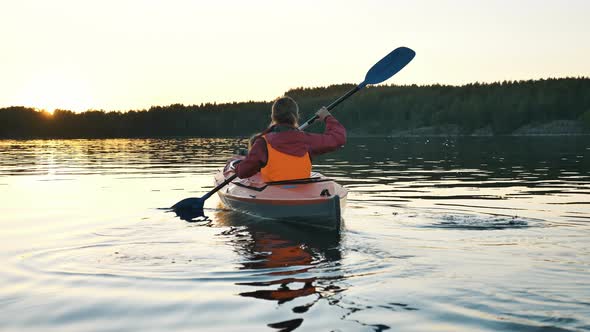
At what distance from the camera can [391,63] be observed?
12438 mm

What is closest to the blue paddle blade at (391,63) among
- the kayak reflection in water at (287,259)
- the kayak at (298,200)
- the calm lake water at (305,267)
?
the calm lake water at (305,267)

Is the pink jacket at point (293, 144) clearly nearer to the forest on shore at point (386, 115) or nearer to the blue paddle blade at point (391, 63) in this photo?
the blue paddle blade at point (391, 63)

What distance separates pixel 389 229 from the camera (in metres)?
8.75

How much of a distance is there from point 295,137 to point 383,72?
389cm

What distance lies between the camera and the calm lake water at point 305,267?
4.68 metres

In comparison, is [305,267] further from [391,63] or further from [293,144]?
[391,63]

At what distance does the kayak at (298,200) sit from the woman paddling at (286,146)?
0.16 meters

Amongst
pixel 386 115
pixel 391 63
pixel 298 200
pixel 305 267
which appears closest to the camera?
pixel 305 267

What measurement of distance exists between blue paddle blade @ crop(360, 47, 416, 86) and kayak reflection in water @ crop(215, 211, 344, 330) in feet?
12.3

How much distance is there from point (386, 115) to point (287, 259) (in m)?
119

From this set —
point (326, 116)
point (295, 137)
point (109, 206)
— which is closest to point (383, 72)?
point (326, 116)

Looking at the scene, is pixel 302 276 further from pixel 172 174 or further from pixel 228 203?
pixel 172 174

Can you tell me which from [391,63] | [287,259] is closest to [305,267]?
[287,259]

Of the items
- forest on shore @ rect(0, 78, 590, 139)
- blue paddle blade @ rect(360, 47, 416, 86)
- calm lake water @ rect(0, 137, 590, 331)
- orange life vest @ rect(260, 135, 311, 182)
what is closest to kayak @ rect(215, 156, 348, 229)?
orange life vest @ rect(260, 135, 311, 182)
